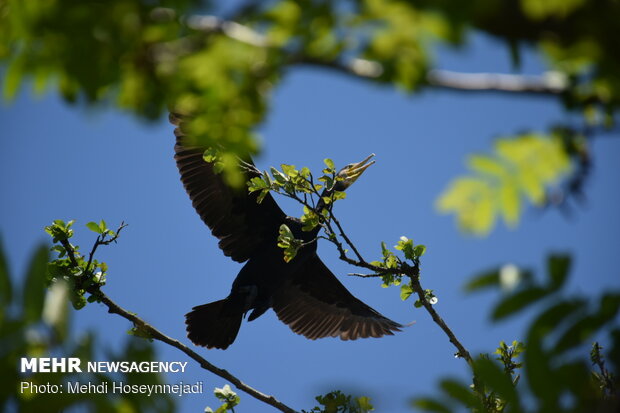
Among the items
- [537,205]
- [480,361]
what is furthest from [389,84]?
[480,361]

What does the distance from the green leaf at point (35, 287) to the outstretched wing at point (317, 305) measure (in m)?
6.13

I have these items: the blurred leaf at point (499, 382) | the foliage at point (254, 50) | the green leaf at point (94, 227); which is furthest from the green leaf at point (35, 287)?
the green leaf at point (94, 227)

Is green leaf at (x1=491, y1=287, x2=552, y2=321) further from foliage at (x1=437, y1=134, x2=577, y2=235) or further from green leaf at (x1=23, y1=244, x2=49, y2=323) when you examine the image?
green leaf at (x1=23, y1=244, x2=49, y2=323)

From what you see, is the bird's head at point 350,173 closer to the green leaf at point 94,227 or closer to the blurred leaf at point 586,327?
the green leaf at point 94,227

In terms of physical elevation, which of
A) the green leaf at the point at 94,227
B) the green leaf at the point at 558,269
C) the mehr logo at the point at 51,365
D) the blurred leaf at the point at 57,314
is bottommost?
the green leaf at the point at 558,269

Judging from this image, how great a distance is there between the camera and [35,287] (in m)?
1.90

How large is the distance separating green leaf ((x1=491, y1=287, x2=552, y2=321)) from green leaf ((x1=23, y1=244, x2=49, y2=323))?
1.47 meters

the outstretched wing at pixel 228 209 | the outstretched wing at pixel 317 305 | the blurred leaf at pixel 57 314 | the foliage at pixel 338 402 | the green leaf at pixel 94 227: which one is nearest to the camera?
the blurred leaf at pixel 57 314

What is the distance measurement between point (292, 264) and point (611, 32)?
5.79 metres

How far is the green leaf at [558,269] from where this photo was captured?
1769 mm

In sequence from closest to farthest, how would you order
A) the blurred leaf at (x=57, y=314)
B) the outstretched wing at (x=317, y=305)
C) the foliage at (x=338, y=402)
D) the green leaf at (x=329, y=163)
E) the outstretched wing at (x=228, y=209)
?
the blurred leaf at (x=57, y=314) < the foliage at (x=338, y=402) < the green leaf at (x=329, y=163) < the outstretched wing at (x=228, y=209) < the outstretched wing at (x=317, y=305)

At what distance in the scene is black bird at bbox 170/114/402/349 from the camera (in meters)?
7.17

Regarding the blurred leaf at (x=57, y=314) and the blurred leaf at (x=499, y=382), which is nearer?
the blurred leaf at (x=499, y=382)

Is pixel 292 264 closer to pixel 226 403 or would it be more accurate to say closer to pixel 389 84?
pixel 226 403
